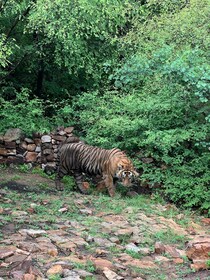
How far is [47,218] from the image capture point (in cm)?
577

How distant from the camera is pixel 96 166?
8.55 m

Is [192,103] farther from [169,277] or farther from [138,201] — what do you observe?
[169,277]

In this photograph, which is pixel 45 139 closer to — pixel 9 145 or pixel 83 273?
pixel 9 145

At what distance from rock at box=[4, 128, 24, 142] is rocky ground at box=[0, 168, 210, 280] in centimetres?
227

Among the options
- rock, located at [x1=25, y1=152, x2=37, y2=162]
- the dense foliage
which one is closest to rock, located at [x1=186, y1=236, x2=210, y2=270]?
the dense foliage

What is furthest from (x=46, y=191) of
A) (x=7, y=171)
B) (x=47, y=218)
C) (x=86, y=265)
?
(x=86, y=265)

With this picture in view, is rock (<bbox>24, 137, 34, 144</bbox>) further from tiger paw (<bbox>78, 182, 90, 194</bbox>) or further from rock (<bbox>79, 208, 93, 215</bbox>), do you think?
rock (<bbox>79, 208, 93, 215</bbox>)

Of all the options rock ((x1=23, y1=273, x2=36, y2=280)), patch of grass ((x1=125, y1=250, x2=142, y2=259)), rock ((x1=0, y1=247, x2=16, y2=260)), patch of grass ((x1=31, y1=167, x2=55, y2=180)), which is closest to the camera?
rock ((x1=23, y1=273, x2=36, y2=280))

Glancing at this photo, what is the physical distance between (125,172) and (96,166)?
70cm

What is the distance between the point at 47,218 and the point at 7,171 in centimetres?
397

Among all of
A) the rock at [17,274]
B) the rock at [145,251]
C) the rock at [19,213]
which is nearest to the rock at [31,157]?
the rock at [19,213]

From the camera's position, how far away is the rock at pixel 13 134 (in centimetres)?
995

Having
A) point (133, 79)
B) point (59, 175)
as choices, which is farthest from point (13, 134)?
point (133, 79)

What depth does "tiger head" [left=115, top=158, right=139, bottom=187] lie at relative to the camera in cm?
814
